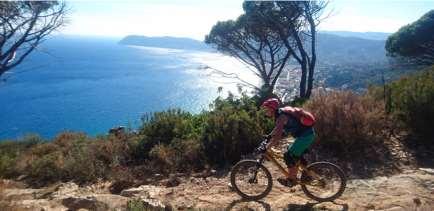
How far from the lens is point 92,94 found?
2552 inches

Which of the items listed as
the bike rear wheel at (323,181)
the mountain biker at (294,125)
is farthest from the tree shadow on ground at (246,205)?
the mountain biker at (294,125)

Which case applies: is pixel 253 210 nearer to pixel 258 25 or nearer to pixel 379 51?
pixel 258 25

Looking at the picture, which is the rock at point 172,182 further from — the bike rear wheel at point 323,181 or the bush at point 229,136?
the bike rear wheel at point 323,181

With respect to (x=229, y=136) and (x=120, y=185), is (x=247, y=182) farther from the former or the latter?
(x=120, y=185)

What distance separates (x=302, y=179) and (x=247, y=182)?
829 mm

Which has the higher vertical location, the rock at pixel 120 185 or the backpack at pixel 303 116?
the backpack at pixel 303 116

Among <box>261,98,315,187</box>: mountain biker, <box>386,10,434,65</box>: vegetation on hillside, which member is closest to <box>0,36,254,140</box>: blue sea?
<box>386,10,434,65</box>: vegetation on hillside

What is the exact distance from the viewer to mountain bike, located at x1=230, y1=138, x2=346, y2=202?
6363 mm

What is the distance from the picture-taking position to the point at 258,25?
20797 mm

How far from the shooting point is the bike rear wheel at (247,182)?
663cm

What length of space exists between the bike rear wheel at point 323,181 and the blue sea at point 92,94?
70.4 ft

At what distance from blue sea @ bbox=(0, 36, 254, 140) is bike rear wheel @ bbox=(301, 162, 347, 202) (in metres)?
21.5

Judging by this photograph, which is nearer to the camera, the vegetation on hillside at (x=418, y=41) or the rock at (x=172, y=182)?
the rock at (x=172, y=182)

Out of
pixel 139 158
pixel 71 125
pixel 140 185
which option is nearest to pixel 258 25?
pixel 139 158
